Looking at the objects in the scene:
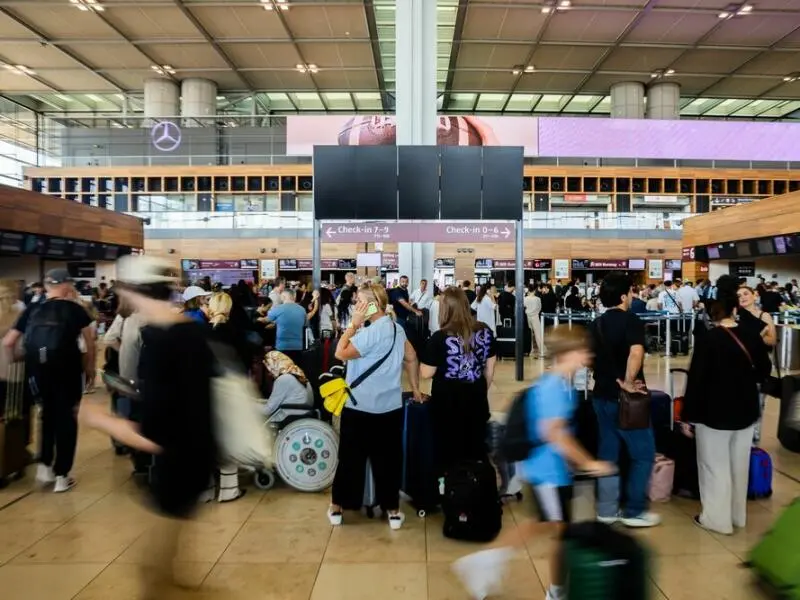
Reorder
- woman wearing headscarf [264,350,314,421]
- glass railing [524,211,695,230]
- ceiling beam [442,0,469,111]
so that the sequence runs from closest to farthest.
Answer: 1. woman wearing headscarf [264,350,314,421]
2. ceiling beam [442,0,469,111]
3. glass railing [524,211,695,230]

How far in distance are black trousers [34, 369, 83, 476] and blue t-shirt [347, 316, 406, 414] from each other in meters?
2.47

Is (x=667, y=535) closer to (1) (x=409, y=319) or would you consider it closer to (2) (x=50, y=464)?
(2) (x=50, y=464)

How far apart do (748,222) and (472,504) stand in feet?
52.4

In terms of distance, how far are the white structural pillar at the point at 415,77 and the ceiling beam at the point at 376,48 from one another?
8529mm

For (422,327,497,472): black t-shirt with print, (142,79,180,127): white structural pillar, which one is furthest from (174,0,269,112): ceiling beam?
(422,327,497,472): black t-shirt with print

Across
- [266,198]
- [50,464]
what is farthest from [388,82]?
[50,464]

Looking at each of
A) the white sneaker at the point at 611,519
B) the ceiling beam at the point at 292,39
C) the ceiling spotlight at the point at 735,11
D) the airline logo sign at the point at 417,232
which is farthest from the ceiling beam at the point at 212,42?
the white sneaker at the point at 611,519

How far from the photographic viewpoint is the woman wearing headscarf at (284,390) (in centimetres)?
464

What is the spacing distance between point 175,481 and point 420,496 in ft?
7.30

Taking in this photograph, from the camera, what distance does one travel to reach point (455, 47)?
23391mm

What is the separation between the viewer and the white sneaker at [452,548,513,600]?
2752 mm

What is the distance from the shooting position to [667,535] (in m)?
3.72

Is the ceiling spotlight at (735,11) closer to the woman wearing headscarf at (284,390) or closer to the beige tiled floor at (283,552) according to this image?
the beige tiled floor at (283,552)

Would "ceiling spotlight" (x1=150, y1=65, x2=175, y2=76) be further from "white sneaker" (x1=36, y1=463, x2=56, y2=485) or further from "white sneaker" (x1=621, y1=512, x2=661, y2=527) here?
"white sneaker" (x1=621, y1=512, x2=661, y2=527)
